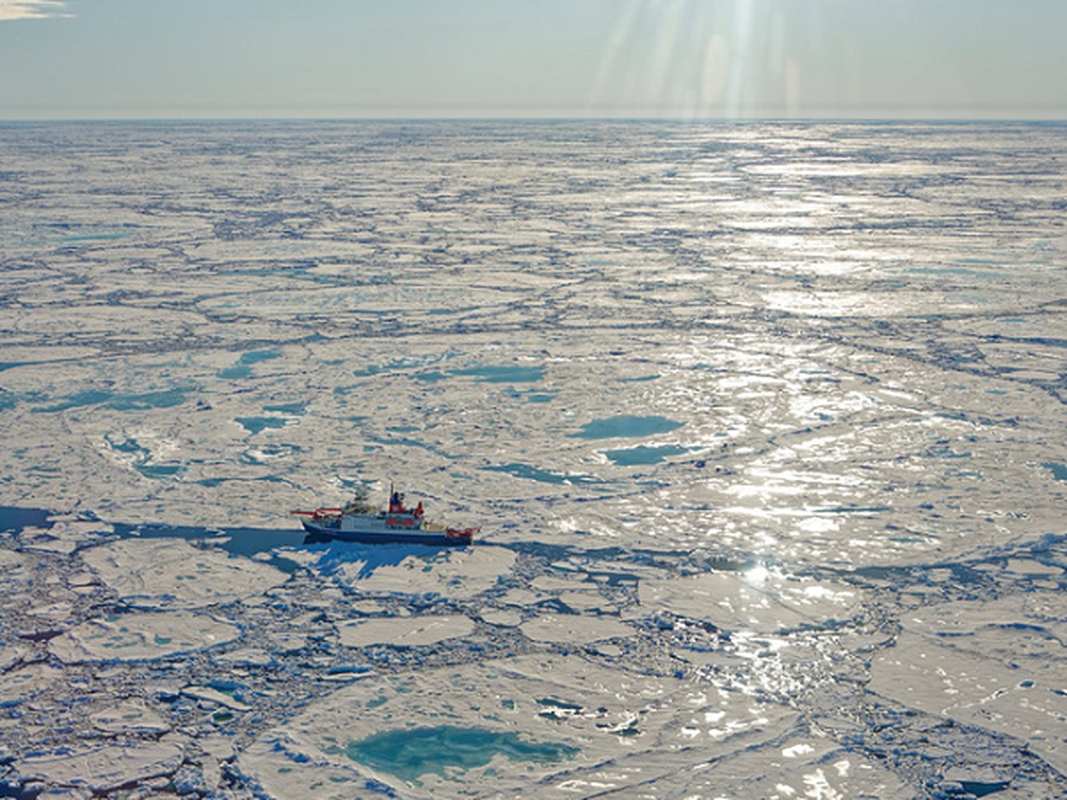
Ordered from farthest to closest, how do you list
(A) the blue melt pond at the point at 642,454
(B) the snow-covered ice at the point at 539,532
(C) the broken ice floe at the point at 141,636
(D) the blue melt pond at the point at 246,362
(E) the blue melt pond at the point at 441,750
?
(D) the blue melt pond at the point at 246,362 < (A) the blue melt pond at the point at 642,454 < (C) the broken ice floe at the point at 141,636 < (B) the snow-covered ice at the point at 539,532 < (E) the blue melt pond at the point at 441,750

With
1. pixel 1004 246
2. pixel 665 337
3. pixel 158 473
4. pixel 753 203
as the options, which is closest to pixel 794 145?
pixel 753 203

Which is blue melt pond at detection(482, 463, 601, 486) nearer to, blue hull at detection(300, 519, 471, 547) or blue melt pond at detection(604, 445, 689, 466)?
blue melt pond at detection(604, 445, 689, 466)

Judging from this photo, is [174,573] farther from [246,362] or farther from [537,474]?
[246,362]

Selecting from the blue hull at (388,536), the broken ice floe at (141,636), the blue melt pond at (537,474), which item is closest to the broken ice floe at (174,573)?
the broken ice floe at (141,636)

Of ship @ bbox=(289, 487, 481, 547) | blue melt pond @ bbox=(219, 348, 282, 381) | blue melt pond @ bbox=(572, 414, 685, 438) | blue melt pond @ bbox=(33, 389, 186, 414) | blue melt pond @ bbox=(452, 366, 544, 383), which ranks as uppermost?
blue melt pond @ bbox=(219, 348, 282, 381)

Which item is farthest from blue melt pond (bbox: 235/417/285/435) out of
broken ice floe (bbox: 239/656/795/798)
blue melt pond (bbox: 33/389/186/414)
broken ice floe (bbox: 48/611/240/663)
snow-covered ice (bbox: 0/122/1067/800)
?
broken ice floe (bbox: 239/656/795/798)

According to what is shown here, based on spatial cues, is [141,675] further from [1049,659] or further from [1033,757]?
[1049,659]

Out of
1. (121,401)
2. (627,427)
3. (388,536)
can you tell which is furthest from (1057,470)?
(121,401)

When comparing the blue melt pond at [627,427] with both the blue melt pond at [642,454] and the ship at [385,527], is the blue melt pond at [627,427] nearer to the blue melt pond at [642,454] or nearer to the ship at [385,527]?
the blue melt pond at [642,454]
